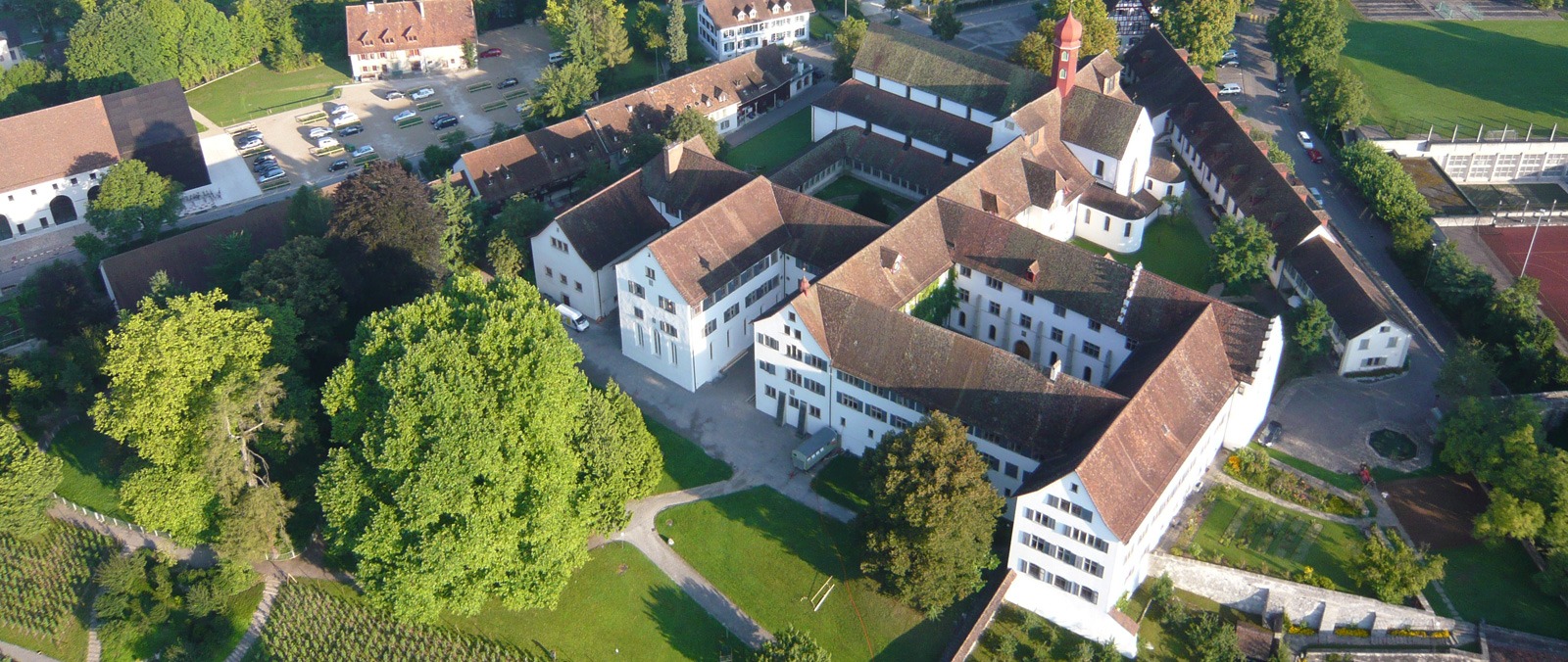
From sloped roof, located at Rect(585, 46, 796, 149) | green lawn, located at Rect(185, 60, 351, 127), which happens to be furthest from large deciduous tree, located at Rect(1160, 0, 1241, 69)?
green lawn, located at Rect(185, 60, 351, 127)

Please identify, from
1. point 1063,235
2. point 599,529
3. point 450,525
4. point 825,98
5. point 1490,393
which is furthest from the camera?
point 825,98

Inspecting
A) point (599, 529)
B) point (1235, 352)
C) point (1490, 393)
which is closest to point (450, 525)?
point (599, 529)

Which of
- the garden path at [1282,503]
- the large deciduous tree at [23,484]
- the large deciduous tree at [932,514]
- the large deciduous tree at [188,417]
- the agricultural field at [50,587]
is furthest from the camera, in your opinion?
the large deciduous tree at [23,484]

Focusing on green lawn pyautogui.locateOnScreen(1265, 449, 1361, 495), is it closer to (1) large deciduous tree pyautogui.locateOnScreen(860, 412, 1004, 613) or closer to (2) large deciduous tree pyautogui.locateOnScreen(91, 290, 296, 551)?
(1) large deciduous tree pyautogui.locateOnScreen(860, 412, 1004, 613)

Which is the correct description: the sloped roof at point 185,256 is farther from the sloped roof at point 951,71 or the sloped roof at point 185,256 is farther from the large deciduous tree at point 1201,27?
the large deciduous tree at point 1201,27

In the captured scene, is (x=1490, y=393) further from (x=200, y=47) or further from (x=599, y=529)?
(x=200, y=47)

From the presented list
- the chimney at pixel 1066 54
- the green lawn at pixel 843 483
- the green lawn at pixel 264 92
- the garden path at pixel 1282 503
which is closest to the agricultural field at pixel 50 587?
the green lawn at pixel 843 483
